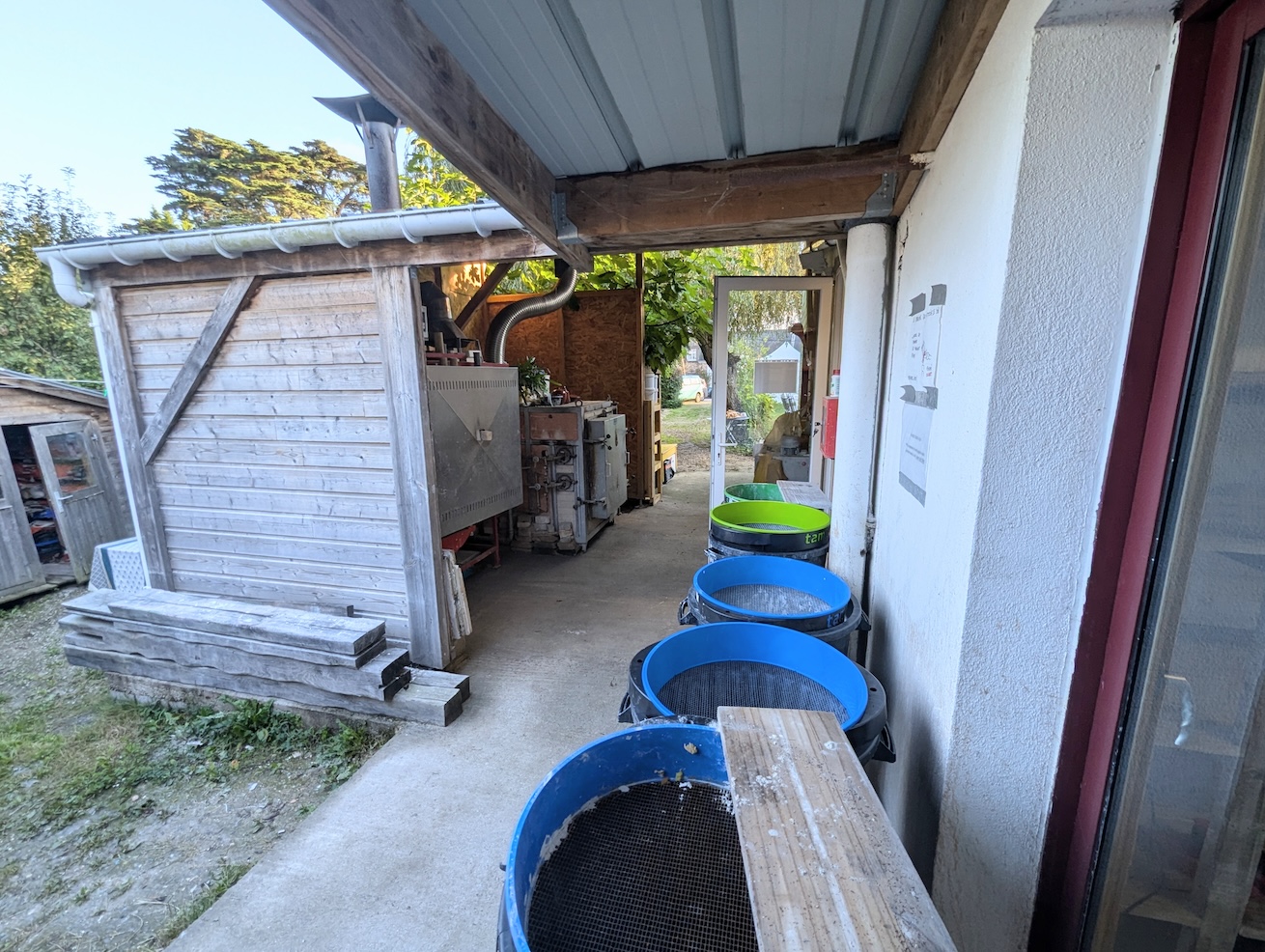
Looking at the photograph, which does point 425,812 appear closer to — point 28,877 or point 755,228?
point 28,877

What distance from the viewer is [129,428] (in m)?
3.42

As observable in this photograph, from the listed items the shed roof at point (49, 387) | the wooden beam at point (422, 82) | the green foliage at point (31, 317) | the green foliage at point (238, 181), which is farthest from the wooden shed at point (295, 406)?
the green foliage at point (238, 181)

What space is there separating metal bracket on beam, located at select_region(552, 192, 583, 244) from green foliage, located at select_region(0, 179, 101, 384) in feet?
39.4

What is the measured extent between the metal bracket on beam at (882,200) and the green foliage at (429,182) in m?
5.83

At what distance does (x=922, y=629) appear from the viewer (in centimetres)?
134

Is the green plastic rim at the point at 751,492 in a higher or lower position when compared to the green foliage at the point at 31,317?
lower

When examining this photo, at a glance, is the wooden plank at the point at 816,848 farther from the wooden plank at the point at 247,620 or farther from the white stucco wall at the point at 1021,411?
the wooden plank at the point at 247,620

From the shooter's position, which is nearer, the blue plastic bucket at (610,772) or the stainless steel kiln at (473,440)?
the blue plastic bucket at (610,772)

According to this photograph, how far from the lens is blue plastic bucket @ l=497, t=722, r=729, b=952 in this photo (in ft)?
2.86

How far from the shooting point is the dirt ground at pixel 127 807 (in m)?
1.82

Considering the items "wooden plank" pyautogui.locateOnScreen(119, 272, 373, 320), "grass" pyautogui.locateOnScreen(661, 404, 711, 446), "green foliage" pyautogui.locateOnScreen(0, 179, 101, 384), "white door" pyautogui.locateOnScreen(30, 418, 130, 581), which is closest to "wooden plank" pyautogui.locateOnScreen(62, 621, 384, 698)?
"wooden plank" pyautogui.locateOnScreen(119, 272, 373, 320)

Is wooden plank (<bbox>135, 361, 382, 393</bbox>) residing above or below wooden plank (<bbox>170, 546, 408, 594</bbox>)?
above

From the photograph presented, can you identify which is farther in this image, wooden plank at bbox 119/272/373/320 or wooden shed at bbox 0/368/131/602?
wooden shed at bbox 0/368/131/602

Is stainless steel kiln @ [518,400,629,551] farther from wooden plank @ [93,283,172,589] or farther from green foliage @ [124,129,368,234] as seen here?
green foliage @ [124,129,368,234]
